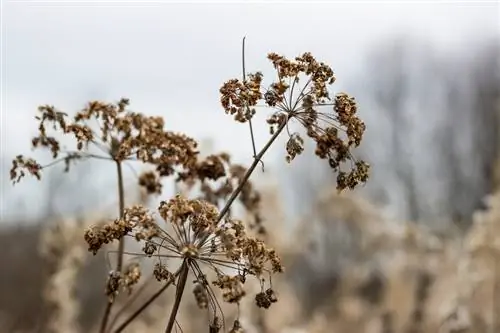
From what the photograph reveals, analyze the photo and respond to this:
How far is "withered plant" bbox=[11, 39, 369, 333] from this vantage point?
1.74 m

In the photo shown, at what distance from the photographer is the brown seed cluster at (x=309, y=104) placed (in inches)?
71.8

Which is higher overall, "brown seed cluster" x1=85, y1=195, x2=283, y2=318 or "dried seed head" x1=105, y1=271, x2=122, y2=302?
"brown seed cluster" x1=85, y1=195, x2=283, y2=318

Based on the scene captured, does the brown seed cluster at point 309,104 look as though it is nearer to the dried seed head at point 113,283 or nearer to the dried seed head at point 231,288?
the dried seed head at point 231,288

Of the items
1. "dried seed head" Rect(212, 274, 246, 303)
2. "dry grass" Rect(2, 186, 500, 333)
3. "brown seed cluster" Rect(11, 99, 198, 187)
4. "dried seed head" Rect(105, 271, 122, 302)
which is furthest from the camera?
"dry grass" Rect(2, 186, 500, 333)

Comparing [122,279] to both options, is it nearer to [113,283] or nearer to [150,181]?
[113,283]

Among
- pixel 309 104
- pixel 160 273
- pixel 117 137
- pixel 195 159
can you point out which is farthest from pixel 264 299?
pixel 117 137

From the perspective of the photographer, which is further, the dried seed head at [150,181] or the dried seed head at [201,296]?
the dried seed head at [150,181]

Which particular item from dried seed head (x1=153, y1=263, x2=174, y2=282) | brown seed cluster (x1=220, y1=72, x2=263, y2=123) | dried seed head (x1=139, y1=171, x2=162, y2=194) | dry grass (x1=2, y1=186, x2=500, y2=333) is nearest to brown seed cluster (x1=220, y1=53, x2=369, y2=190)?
brown seed cluster (x1=220, y1=72, x2=263, y2=123)

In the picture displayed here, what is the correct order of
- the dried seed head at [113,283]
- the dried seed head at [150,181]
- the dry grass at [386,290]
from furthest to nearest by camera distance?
the dry grass at [386,290], the dried seed head at [150,181], the dried seed head at [113,283]

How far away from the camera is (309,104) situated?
6.10 feet

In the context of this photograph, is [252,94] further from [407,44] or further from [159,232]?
[407,44]

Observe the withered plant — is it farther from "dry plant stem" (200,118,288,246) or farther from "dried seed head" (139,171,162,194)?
"dried seed head" (139,171,162,194)

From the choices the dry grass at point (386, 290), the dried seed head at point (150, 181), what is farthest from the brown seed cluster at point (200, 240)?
the dry grass at point (386, 290)

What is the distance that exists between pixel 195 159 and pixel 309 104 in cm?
46
